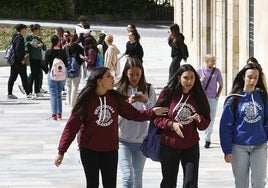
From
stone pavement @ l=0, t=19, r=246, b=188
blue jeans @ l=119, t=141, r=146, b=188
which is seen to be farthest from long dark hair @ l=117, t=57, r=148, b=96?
stone pavement @ l=0, t=19, r=246, b=188

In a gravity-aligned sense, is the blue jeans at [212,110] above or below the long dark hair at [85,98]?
below

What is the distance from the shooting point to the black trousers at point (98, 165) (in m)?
8.87

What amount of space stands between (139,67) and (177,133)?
969 mm

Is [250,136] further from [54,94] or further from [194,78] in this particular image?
[54,94]

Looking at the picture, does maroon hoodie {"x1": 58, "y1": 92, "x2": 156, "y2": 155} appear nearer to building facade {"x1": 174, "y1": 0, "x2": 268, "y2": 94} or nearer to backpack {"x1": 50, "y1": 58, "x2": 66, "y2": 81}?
building facade {"x1": 174, "y1": 0, "x2": 268, "y2": 94}

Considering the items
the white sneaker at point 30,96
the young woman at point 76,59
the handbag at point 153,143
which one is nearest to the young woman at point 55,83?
the young woman at point 76,59

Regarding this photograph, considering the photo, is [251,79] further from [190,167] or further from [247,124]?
[190,167]

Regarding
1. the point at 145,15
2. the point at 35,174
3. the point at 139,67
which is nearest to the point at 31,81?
the point at 35,174

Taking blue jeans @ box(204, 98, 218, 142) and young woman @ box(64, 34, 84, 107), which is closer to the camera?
blue jeans @ box(204, 98, 218, 142)

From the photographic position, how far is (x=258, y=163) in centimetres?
899

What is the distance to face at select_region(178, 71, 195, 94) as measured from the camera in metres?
8.91

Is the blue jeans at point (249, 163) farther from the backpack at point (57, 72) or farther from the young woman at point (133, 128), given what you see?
the backpack at point (57, 72)

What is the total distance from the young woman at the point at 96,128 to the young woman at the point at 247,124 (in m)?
0.65

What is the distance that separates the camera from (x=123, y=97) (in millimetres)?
9148
